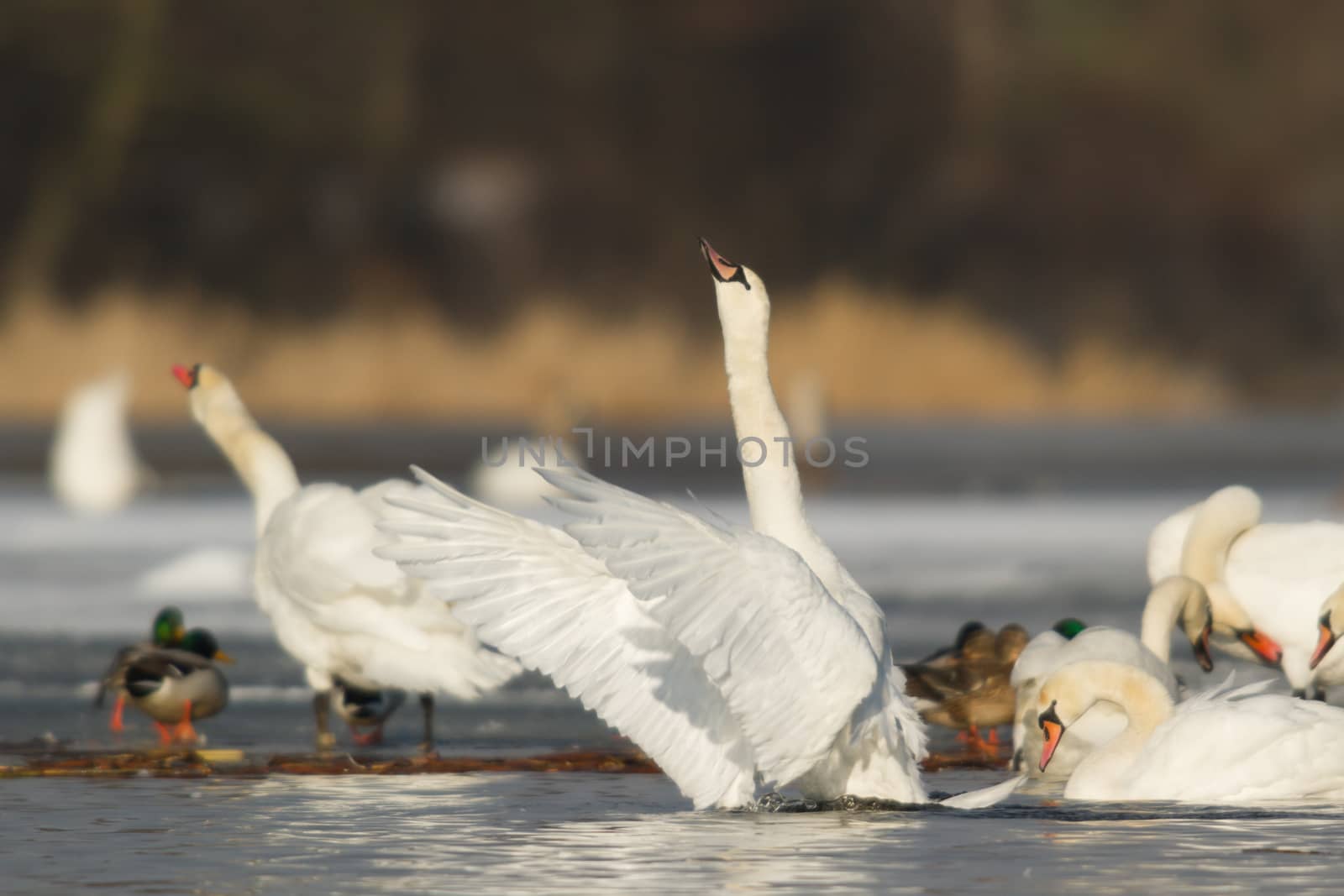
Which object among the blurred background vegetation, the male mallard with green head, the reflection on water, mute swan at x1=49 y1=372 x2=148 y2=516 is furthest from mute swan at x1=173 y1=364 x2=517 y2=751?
the blurred background vegetation

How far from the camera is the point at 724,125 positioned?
34656 mm

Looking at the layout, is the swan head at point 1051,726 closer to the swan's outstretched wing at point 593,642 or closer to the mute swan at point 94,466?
the swan's outstretched wing at point 593,642

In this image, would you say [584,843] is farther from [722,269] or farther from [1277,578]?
[1277,578]

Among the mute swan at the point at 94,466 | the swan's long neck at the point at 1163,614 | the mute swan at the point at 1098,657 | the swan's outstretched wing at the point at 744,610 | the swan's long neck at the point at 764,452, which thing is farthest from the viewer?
the mute swan at the point at 94,466

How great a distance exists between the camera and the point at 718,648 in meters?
6.64

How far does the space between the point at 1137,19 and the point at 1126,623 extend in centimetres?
2521

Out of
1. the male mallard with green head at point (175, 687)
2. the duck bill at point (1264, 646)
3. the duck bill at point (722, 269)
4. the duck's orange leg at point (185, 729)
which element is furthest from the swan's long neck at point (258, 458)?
the duck bill at point (1264, 646)

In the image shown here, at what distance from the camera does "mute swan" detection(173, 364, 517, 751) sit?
9.03 metres

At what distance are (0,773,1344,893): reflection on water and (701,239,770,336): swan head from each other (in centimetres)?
149

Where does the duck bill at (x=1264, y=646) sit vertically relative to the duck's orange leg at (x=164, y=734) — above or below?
above

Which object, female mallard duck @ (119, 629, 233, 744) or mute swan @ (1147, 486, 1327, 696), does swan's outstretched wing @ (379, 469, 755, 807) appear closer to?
female mallard duck @ (119, 629, 233, 744)

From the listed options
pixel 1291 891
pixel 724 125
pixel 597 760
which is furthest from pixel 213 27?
pixel 1291 891

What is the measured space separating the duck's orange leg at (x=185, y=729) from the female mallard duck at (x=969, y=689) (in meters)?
2.64

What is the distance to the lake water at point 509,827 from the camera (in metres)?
6.04
